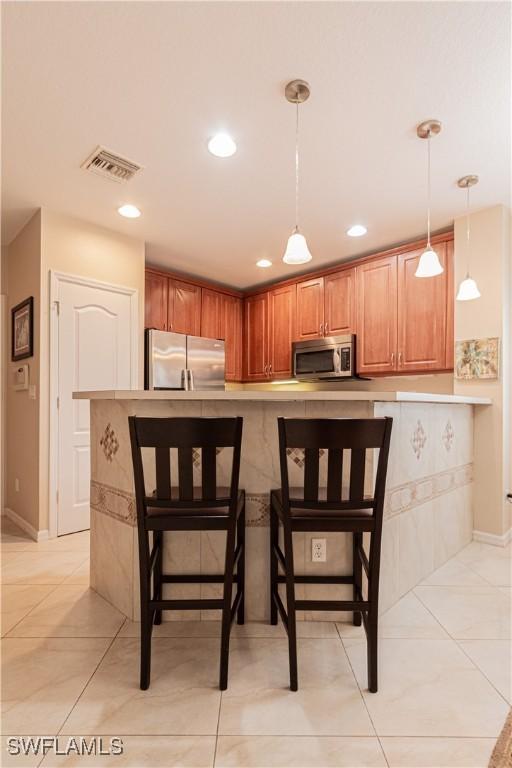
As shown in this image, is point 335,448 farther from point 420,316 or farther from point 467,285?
point 420,316

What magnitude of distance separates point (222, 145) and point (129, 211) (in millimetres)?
1195

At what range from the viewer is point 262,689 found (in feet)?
4.77

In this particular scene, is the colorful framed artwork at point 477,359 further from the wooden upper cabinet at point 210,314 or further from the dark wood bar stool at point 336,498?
the wooden upper cabinet at point 210,314

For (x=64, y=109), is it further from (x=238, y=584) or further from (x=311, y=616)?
(x=311, y=616)

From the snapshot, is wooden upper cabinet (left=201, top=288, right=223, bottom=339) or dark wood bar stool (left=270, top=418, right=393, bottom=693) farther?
wooden upper cabinet (left=201, top=288, right=223, bottom=339)

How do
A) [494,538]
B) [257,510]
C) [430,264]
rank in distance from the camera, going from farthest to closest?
[494,538], [430,264], [257,510]

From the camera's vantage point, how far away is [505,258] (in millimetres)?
3111

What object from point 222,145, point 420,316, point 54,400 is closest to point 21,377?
point 54,400

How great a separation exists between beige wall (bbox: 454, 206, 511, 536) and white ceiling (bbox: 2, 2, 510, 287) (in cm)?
26

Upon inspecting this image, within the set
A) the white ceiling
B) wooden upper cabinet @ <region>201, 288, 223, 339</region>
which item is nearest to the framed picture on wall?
the white ceiling

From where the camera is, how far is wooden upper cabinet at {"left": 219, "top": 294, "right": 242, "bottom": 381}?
4.92m

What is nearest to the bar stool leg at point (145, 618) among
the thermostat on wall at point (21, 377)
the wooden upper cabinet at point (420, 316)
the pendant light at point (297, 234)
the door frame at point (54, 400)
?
the pendant light at point (297, 234)

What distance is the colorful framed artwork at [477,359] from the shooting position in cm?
305

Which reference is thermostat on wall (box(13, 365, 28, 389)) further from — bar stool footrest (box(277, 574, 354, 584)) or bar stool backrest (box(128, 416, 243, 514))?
bar stool footrest (box(277, 574, 354, 584))
